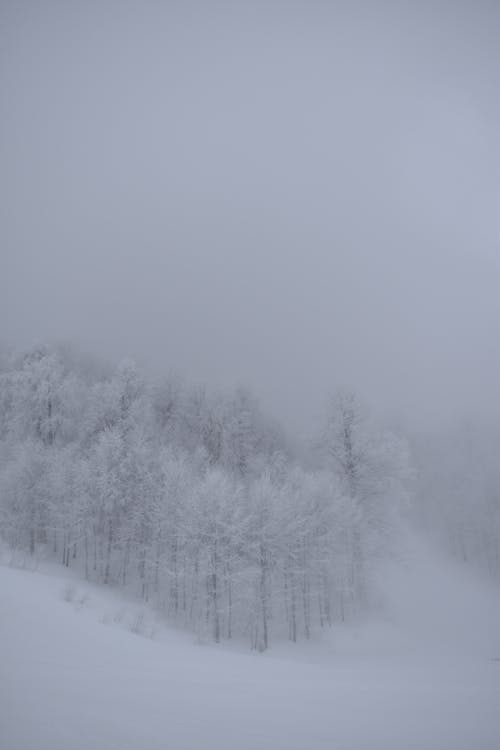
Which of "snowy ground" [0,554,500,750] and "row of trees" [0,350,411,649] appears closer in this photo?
"snowy ground" [0,554,500,750]

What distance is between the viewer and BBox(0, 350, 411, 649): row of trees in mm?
19328

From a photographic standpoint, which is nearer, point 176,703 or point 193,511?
point 176,703

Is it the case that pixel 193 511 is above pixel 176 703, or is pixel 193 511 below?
above

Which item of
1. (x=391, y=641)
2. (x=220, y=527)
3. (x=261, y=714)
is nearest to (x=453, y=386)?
(x=391, y=641)

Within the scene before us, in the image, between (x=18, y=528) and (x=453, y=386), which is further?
(x=453, y=386)

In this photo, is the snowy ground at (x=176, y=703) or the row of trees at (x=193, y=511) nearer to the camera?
the snowy ground at (x=176, y=703)

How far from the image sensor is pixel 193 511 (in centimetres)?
1958

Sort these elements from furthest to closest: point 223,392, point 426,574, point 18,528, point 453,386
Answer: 1. point 453,386
2. point 223,392
3. point 426,574
4. point 18,528

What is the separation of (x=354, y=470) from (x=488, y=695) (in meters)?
17.1

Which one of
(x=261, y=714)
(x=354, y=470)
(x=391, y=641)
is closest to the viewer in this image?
(x=261, y=714)

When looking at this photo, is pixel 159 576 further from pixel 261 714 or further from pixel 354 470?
pixel 261 714

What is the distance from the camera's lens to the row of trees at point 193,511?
19.3 m

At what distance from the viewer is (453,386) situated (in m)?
65.2

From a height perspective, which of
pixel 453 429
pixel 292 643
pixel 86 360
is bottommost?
pixel 292 643
